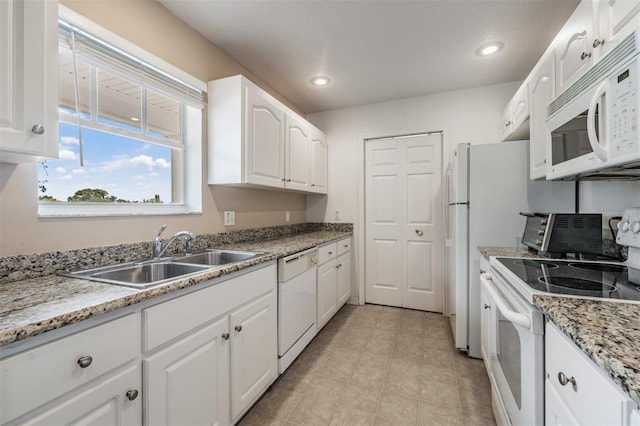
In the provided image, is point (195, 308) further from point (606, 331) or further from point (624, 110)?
point (624, 110)

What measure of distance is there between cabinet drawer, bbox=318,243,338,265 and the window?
107 centimetres

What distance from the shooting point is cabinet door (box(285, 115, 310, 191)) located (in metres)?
2.53

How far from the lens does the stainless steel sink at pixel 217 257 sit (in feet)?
5.69

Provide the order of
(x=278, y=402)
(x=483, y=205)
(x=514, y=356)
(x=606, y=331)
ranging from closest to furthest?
(x=606, y=331) < (x=514, y=356) < (x=278, y=402) < (x=483, y=205)

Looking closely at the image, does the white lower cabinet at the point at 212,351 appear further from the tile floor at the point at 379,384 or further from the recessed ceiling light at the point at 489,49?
the recessed ceiling light at the point at 489,49

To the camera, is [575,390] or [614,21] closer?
[575,390]

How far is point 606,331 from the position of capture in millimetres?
657

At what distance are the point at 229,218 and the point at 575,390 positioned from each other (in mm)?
2107

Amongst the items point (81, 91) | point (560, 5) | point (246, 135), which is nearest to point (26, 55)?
point (81, 91)

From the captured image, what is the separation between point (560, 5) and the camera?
1695 millimetres

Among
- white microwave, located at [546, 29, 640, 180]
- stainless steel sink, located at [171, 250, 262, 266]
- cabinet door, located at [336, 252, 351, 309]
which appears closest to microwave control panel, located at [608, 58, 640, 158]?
white microwave, located at [546, 29, 640, 180]

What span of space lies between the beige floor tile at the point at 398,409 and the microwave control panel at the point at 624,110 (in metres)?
1.57

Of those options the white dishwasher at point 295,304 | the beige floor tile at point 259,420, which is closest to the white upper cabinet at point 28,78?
the white dishwasher at point 295,304

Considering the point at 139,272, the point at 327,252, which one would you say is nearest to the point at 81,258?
the point at 139,272
